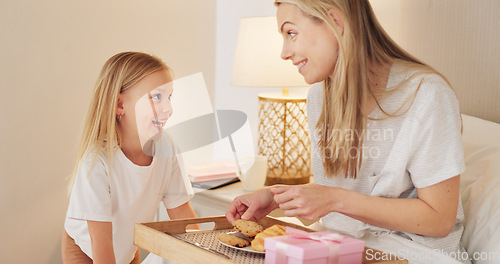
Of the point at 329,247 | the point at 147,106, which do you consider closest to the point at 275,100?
the point at 147,106

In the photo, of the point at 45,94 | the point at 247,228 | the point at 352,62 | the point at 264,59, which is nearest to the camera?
the point at 247,228

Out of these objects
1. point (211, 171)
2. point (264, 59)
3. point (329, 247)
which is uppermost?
point (264, 59)

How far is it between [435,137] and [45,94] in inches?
53.6

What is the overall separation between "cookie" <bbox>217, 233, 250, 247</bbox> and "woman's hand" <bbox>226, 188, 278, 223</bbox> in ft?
0.43

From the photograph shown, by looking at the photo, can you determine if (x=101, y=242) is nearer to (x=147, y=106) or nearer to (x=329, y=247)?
(x=147, y=106)

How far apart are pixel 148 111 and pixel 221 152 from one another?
1.05 meters

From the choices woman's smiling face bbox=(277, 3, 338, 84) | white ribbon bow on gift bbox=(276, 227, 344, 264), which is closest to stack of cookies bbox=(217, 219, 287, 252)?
white ribbon bow on gift bbox=(276, 227, 344, 264)

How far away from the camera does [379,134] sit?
1094 mm

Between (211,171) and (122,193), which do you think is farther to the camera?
(211,171)

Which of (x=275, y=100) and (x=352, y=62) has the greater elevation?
(x=352, y=62)

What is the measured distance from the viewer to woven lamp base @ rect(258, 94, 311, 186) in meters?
1.74

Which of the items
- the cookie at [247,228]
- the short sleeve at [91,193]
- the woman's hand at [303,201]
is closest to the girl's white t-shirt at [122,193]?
the short sleeve at [91,193]

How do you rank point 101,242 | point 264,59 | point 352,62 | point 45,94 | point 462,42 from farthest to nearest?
1. point 45,94
2. point 264,59
3. point 462,42
4. point 101,242
5. point 352,62

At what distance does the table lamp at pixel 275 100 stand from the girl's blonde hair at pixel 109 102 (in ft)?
1.54
